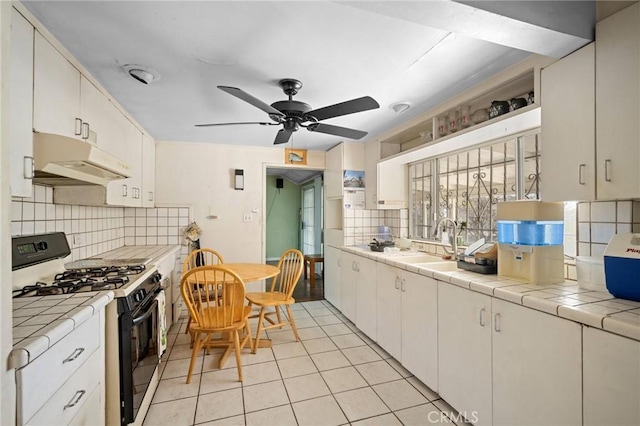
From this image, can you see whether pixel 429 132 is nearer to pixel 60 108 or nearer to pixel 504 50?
pixel 504 50

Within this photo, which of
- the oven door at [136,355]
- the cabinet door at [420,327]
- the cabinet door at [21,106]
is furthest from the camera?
the cabinet door at [420,327]

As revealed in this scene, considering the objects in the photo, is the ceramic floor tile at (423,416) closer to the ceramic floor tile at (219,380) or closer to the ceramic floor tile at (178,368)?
the ceramic floor tile at (219,380)

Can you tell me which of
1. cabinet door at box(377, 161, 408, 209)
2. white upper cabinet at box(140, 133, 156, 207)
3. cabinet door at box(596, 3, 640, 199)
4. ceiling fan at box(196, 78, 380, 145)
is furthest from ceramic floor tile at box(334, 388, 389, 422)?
white upper cabinet at box(140, 133, 156, 207)

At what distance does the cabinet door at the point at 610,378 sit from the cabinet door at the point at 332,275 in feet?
8.93

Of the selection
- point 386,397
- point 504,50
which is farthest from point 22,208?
point 504,50

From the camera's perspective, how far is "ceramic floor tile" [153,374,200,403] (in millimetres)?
2004

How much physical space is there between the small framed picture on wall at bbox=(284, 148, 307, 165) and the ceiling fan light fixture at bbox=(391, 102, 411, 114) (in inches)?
71.3

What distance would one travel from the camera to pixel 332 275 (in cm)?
402

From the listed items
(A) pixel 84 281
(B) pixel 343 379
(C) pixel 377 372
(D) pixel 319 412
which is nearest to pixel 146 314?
(A) pixel 84 281

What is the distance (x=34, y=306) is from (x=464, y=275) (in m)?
2.24

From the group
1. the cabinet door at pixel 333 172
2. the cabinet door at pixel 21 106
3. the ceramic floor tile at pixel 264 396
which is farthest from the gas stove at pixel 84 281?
the cabinet door at pixel 333 172

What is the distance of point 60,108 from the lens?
5.20ft

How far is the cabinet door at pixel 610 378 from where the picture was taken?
1019 millimetres

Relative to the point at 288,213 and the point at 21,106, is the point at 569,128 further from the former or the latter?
the point at 288,213
